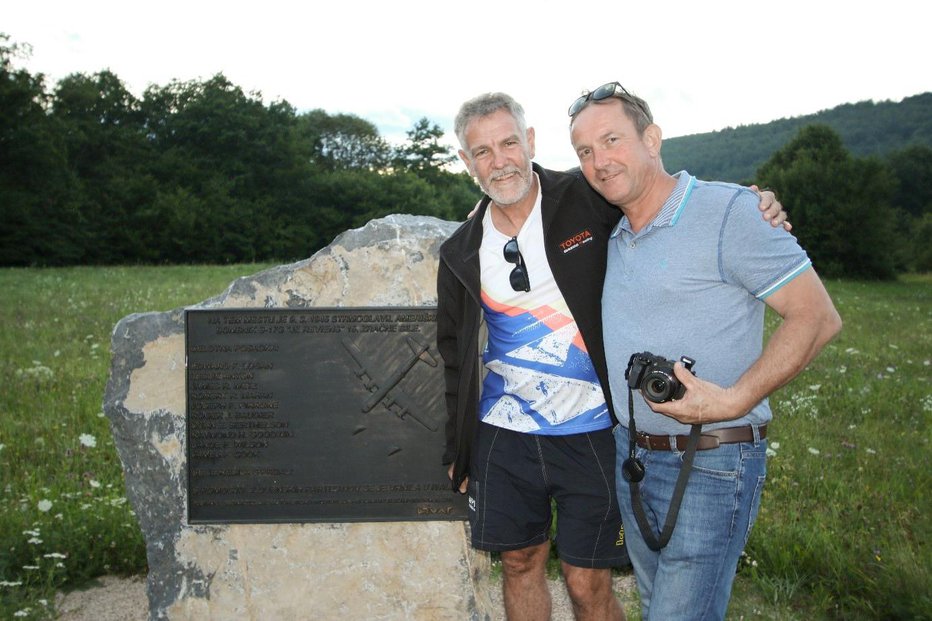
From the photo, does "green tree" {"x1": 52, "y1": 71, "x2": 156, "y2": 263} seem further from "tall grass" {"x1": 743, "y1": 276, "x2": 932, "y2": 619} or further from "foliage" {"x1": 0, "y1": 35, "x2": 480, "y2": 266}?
"tall grass" {"x1": 743, "y1": 276, "x2": 932, "y2": 619}

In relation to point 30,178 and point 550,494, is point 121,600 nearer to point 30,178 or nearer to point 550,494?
point 550,494

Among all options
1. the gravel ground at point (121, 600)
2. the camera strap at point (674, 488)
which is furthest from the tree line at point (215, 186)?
the camera strap at point (674, 488)

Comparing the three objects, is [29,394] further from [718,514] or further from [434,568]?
[718,514]

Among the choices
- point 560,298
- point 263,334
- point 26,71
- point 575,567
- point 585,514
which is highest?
point 26,71

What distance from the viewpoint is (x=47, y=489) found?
18.8ft

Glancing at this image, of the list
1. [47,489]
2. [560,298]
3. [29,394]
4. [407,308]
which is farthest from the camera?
[29,394]

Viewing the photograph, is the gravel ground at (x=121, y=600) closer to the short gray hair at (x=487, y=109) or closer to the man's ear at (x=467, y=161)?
the man's ear at (x=467, y=161)

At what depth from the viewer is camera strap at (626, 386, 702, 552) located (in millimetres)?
2752

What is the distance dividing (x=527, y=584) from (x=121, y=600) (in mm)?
2742

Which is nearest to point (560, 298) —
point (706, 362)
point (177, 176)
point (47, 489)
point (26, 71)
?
point (706, 362)

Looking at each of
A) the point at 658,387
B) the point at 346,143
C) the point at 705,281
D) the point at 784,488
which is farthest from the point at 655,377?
the point at 346,143

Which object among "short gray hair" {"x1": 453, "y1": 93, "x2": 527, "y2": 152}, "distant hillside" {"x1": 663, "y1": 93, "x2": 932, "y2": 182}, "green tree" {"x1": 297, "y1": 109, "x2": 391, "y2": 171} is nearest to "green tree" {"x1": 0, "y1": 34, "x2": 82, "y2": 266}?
"green tree" {"x1": 297, "y1": 109, "x2": 391, "y2": 171}

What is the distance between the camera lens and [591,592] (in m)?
3.50

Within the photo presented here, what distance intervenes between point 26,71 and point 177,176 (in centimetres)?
1108
